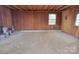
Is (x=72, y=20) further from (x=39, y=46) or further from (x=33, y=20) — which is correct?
(x=33, y=20)

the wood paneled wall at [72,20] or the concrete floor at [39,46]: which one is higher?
the wood paneled wall at [72,20]

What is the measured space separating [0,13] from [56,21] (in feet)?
11.2

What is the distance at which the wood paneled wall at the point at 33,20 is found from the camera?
635 centimetres

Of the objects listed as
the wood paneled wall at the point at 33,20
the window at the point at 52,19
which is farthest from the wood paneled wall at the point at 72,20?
the wood paneled wall at the point at 33,20

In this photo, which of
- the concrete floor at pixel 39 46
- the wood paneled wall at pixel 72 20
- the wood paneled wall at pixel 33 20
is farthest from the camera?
the wood paneled wall at pixel 33 20

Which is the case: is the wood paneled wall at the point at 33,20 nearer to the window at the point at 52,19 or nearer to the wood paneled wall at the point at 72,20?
the window at the point at 52,19

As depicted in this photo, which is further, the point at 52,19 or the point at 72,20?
the point at 52,19

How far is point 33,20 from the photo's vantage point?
650 cm

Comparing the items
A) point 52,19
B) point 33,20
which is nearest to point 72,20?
point 52,19

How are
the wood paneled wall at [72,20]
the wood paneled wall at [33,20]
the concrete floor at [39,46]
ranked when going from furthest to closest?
the wood paneled wall at [33,20]
the wood paneled wall at [72,20]
the concrete floor at [39,46]

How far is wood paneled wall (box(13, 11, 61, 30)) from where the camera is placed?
6352 mm

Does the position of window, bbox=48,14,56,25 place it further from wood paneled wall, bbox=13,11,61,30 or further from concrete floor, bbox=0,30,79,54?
concrete floor, bbox=0,30,79,54

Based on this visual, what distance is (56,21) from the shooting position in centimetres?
634
